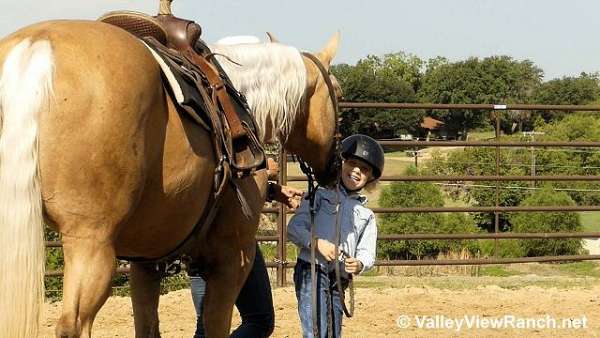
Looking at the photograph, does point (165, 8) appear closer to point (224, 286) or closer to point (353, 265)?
point (224, 286)

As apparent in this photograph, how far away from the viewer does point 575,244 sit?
40.0 ft

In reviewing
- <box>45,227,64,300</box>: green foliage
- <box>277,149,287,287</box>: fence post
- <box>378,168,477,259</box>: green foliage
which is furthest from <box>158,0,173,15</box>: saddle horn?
<box>378,168,477,259</box>: green foliage

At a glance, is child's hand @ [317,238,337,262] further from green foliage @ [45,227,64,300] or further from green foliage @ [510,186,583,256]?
green foliage @ [510,186,583,256]

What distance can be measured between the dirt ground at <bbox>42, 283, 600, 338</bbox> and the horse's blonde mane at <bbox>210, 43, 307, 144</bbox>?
2.38 m

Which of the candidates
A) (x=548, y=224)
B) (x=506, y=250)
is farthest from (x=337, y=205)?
(x=548, y=224)

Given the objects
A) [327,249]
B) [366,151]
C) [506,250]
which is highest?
[366,151]

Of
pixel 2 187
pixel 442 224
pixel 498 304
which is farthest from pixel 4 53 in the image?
pixel 442 224

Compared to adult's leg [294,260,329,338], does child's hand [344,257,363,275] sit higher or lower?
higher

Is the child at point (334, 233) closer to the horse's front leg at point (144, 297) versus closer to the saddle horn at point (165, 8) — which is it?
the horse's front leg at point (144, 297)

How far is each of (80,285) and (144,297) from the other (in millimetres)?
1058

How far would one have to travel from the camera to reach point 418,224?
12711 millimetres

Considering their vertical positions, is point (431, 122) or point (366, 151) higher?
point (366, 151)

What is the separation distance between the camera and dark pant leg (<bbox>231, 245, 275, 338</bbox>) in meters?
3.64

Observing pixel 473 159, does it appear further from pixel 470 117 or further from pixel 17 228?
pixel 470 117
